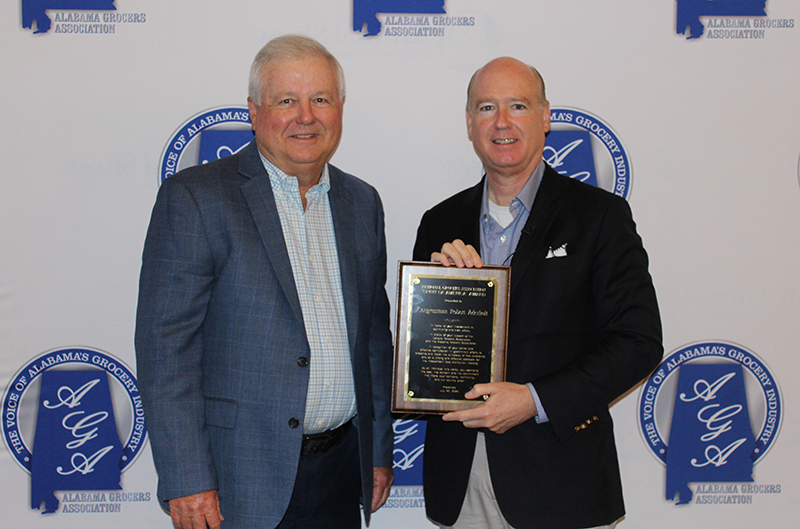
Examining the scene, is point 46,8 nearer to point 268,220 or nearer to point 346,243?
point 268,220

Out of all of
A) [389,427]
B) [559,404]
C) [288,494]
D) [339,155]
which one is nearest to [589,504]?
[559,404]

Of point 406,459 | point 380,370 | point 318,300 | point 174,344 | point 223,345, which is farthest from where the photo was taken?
point 406,459

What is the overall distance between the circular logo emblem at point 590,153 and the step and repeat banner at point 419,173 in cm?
1

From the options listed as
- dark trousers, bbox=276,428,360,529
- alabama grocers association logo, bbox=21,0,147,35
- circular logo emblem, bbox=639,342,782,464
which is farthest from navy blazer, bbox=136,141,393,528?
circular logo emblem, bbox=639,342,782,464

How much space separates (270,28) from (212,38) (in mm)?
293

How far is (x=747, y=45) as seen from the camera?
302 centimetres

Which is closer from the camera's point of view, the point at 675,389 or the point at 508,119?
the point at 508,119

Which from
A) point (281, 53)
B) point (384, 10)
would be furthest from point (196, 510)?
point (384, 10)

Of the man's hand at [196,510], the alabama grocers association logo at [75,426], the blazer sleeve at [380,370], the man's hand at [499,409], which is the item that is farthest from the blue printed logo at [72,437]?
the man's hand at [499,409]

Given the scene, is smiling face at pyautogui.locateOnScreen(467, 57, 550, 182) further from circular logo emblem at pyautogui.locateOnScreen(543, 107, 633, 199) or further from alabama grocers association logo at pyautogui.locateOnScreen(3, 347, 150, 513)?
alabama grocers association logo at pyautogui.locateOnScreen(3, 347, 150, 513)

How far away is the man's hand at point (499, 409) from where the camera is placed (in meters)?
2.00

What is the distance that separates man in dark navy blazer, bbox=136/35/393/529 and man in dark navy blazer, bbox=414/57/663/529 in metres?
0.41

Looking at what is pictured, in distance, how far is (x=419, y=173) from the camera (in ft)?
9.87

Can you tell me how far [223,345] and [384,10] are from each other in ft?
6.17
